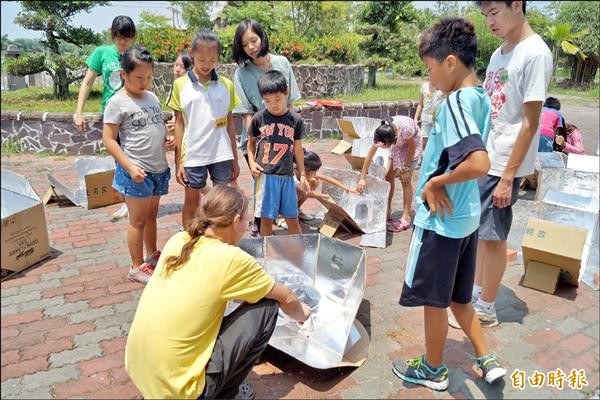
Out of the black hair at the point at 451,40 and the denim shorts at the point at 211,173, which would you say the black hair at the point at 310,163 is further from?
the black hair at the point at 451,40

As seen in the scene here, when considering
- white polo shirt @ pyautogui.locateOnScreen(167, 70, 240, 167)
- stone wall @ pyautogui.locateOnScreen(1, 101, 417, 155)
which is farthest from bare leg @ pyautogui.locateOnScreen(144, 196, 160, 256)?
stone wall @ pyautogui.locateOnScreen(1, 101, 417, 155)

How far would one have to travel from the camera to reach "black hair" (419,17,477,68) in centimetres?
186

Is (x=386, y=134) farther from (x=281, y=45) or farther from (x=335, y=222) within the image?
(x=281, y=45)

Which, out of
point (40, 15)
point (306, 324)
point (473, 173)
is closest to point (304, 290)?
point (306, 324)

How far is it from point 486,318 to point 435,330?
809 millimetres

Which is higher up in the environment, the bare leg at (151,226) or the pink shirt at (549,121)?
the pink shirt at (549,121)

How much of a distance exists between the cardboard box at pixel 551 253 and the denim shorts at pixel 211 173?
219cm

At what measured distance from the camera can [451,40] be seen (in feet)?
6.11

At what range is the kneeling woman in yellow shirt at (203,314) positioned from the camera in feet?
5.69

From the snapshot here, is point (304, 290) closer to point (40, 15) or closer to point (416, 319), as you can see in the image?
point (416, 319)

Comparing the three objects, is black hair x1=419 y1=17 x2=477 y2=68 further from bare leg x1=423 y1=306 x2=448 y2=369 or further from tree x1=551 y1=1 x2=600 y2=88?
tree x1=551 y1=1 x2=600 y2=88

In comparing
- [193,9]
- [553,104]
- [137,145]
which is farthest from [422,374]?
[193,9]

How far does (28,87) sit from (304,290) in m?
9.15

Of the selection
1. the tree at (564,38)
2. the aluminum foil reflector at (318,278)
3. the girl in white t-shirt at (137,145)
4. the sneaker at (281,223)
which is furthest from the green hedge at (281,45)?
the tree at (564,38)
